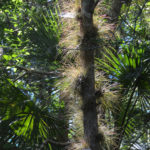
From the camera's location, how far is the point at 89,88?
2.87 meters

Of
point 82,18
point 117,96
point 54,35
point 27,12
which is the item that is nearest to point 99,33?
point 82,18

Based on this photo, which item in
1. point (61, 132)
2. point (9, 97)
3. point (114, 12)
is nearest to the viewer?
point (9, 97)

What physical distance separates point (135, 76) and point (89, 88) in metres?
0.57

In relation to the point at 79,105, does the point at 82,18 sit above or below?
above

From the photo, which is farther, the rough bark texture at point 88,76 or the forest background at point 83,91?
the rough bark texture at point 88,76

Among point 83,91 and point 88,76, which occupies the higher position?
point 88,76

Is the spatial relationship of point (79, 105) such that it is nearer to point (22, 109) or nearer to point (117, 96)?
point (117, 96)

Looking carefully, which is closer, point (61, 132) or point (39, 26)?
point (61, 132)

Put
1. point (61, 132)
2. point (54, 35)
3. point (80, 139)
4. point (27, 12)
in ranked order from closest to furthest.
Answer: point (80, 139), point (61, 132), point (54, 35), point (27, 12)

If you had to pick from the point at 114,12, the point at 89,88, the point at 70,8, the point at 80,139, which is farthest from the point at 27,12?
the point at 80,139

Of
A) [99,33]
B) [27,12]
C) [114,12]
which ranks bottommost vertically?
[99,33]

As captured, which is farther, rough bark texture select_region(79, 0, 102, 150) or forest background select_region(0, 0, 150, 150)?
rough bark texture select_region(79, 0, 102, 150)

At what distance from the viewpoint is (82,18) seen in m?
2.84

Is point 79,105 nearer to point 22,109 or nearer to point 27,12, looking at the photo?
point 22,109
